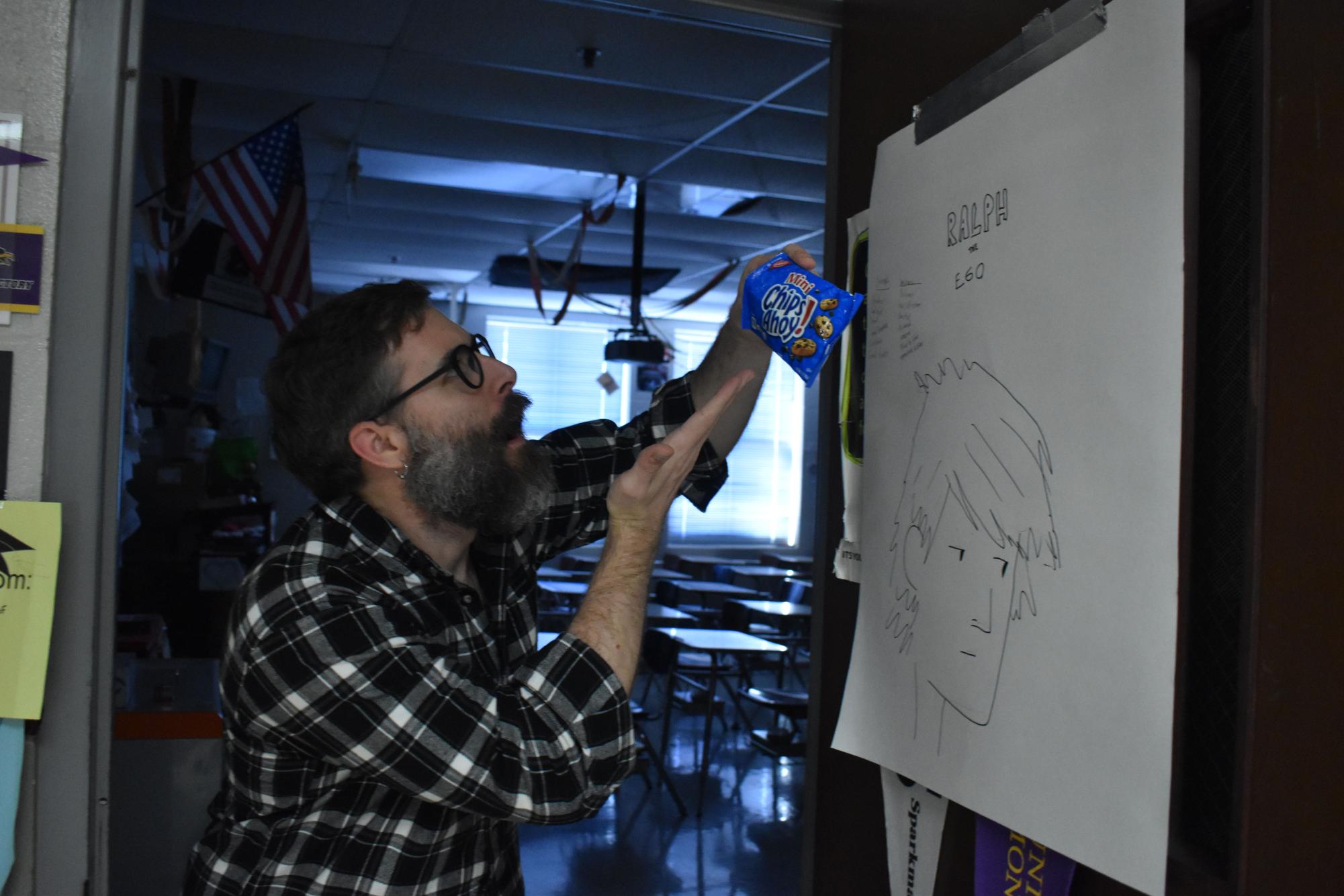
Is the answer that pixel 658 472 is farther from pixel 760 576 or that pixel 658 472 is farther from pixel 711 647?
pixel 760 576

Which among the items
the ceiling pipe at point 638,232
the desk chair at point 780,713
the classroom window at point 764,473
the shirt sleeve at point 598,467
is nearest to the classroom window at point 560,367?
the classroom window at point 764,473

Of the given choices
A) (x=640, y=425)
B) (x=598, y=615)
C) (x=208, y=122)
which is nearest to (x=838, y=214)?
(x=640, y=425)

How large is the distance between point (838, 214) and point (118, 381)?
101 cm

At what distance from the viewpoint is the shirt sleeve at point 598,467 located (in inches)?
66.3

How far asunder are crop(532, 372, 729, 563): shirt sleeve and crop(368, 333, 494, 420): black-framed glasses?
→ 0.26 m

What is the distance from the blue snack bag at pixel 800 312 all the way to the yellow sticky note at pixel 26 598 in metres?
0.89

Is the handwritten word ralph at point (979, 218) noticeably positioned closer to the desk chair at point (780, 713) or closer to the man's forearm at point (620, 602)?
the man's forearm at point (620, 602)

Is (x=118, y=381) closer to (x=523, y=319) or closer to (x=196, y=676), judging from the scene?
(x=196, y=676)

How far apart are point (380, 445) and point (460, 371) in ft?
0.49

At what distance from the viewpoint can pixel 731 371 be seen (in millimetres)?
1589

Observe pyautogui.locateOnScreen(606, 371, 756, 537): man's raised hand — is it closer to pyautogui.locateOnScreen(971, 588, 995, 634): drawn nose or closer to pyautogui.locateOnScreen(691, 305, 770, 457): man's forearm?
pyautogui.locateOnScreen(691, 305, 770, 457): man's forearm

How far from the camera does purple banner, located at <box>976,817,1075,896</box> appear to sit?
945mm

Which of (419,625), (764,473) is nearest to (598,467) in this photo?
(419,625)

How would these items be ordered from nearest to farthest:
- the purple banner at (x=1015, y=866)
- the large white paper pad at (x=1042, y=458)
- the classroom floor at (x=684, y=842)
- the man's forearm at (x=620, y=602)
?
the large white paper pad at (x=1042, y=458) → the purple banner at (x=1015, y=866) → the man's forearm at (x=620, y=602) → the classroom floor at (x=684, y=842)
